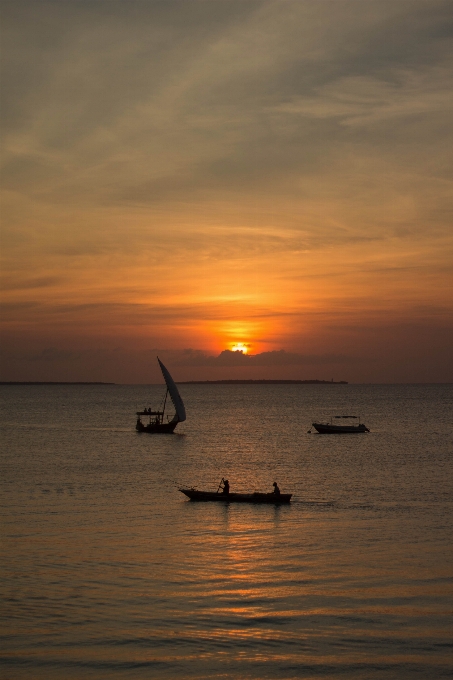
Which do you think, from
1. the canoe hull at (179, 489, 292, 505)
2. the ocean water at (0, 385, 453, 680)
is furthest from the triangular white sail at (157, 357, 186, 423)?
the canoe hull at (179, 489, 292, 505)

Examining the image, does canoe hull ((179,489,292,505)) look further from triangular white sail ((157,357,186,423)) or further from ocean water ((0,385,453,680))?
triangular white sail ((157,357,186,423))

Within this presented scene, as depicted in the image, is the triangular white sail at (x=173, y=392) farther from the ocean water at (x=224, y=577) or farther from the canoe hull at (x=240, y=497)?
the canoe hull at (x=240, y=497)

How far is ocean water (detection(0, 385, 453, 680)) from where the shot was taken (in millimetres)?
23906

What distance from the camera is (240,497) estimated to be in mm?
52781

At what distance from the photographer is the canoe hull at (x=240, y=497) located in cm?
5191

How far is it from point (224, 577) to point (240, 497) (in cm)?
2004

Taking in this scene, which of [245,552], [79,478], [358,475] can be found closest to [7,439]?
[79,478]

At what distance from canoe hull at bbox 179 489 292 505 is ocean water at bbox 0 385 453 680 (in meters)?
0.77

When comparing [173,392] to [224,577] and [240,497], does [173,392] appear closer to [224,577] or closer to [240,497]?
[240,497]

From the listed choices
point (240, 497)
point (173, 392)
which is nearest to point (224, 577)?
point (240, 497)

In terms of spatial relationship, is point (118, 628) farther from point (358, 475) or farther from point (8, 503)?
point (358, 475)

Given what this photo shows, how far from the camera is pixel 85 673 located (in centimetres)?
2255

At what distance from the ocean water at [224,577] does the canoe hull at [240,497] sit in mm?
768

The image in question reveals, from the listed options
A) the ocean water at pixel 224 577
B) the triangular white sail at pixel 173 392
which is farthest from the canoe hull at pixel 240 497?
the triangular white sail at pixel 173 392
